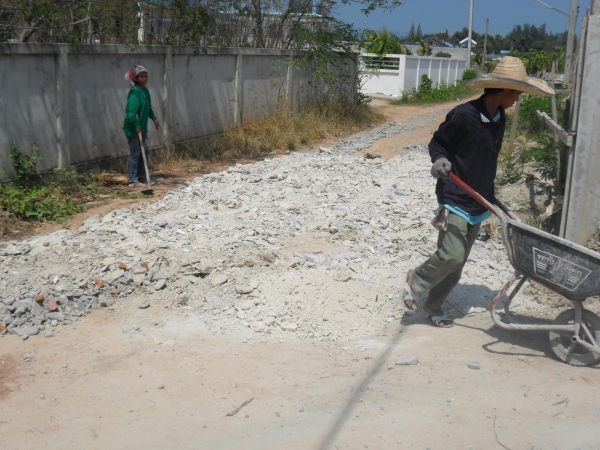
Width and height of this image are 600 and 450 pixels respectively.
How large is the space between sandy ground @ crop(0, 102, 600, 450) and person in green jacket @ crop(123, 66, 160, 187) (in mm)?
4546

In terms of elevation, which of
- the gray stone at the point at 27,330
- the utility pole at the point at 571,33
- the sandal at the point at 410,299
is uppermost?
the utility pole at the point at 571,33

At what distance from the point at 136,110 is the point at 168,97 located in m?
2.36

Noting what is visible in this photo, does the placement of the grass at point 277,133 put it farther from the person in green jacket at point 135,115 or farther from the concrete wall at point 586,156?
the concrete wall at point 586,156

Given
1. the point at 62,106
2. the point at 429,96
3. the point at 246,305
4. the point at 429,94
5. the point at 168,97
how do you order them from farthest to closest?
the point at 429,94, the point at 429,96, the point at 168,97, the point at 62,106, the point at 246,305

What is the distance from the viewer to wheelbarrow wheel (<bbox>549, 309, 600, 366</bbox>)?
4.35 meters

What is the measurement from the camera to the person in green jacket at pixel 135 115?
30.7ft

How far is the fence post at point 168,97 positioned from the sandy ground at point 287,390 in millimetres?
6729

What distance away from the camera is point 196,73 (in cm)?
1248

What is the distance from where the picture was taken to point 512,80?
14.8 feet

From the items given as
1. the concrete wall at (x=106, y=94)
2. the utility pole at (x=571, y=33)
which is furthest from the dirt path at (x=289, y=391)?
the utility pole at (x=571, y=33)

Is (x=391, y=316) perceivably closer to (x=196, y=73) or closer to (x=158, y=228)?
(x=158, y=228)

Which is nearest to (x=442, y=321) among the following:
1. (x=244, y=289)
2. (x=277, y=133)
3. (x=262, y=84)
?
(x=244, y=289)

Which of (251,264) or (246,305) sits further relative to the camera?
(251,264)

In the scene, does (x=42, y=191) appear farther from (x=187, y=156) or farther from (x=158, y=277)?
(x=187, y=156)
